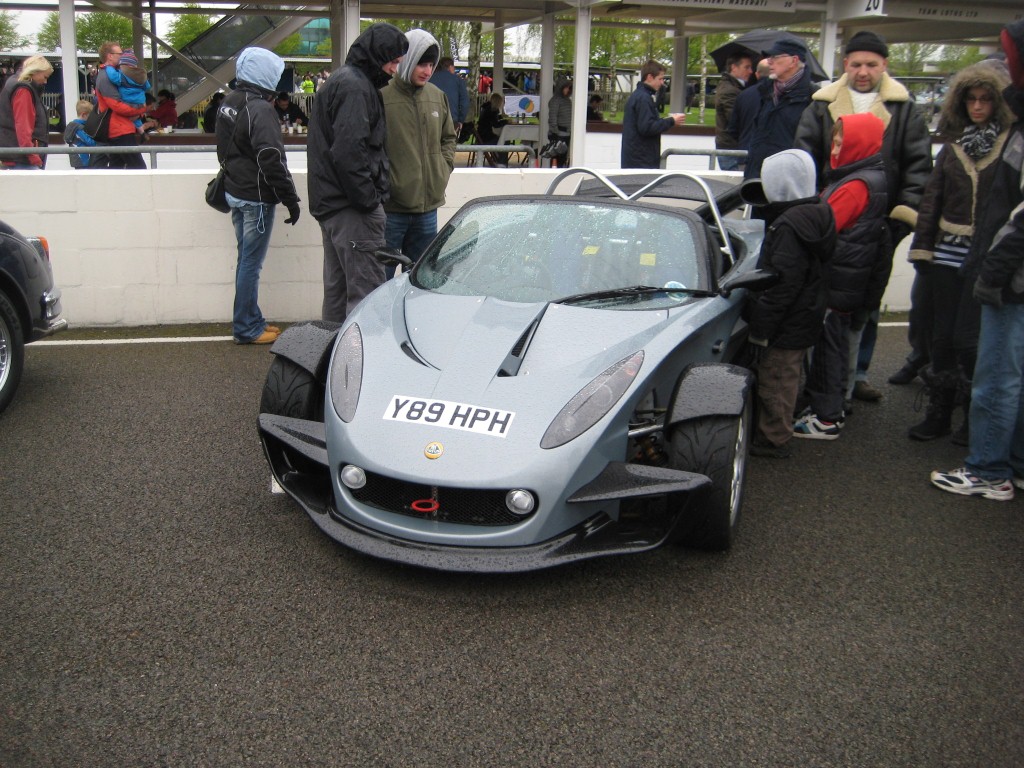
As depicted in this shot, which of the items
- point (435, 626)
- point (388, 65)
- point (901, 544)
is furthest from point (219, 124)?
point (901, 544)

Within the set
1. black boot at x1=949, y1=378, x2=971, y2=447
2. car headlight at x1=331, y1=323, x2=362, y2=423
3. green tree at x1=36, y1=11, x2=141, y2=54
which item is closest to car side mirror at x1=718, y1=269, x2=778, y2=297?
black boot at x1=949, y1=378, x2=971, y2=447

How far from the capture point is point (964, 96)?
5.26m

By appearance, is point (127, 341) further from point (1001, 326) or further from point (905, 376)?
point (1001, 326)

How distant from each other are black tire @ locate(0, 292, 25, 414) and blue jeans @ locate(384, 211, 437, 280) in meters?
2.32

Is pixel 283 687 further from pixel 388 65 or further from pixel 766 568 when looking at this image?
pixel 388 65

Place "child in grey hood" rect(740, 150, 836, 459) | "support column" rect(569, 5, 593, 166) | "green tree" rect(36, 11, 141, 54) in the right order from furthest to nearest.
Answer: "green tree" rect(36, 11, 141, 54) < "support column" rect(569, 5, 593, 166) < "child in grey hood" rect(740, 150, 836, 459)

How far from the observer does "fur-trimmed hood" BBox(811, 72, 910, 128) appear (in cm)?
626

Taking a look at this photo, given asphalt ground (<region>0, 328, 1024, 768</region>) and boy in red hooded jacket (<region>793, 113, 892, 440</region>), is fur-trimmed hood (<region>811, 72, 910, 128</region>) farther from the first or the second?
asphalt ground (<region>0, 328, 1024, 768</region>)

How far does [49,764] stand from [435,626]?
1.27 meters

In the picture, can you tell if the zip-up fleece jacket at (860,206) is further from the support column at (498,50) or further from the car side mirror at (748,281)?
the support column at (498,50)

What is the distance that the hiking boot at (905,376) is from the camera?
7.02 metres

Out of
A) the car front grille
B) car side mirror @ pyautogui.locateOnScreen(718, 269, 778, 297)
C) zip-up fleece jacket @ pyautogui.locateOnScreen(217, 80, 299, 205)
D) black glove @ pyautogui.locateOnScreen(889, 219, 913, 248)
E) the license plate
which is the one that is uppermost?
zip-up fleece jacket @ pyautogui.locateOnScreen(217, 80, 299, 205)

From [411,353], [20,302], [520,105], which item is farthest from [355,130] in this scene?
[520,105]

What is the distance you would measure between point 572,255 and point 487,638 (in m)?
2.04
